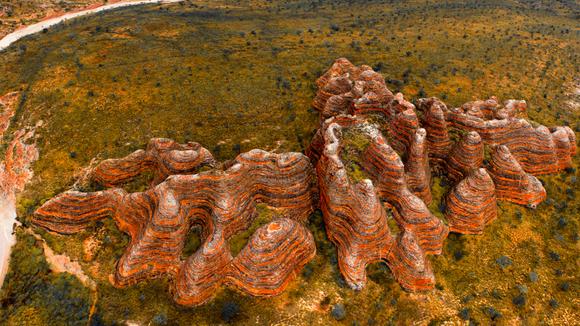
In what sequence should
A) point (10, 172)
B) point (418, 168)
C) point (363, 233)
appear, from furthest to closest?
point (10, 172), point (418, 168), point (363, 233)

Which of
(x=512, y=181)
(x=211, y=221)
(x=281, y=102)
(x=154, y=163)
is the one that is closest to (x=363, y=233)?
(x=211, y=221)

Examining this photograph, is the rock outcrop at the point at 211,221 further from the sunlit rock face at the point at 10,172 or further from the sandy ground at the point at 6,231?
the sunlit rock face at the point at 10,172

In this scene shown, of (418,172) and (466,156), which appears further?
(466,156)

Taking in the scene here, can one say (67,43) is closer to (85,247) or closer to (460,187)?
(85,247)

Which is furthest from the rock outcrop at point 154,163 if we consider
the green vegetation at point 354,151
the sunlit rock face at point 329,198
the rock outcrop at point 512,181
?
the rock outcrop at point 512,181

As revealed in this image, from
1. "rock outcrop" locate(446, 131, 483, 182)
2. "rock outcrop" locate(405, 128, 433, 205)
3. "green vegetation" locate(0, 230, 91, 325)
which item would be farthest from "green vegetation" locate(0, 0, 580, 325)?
"rock outcrop" locate(405, 128, 433, 205)

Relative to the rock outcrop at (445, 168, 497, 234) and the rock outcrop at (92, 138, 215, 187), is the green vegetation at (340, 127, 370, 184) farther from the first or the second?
the rock outcrop at (92, 138, 215, 187)

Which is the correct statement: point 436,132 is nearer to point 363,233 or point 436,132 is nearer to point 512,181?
point 512,181
